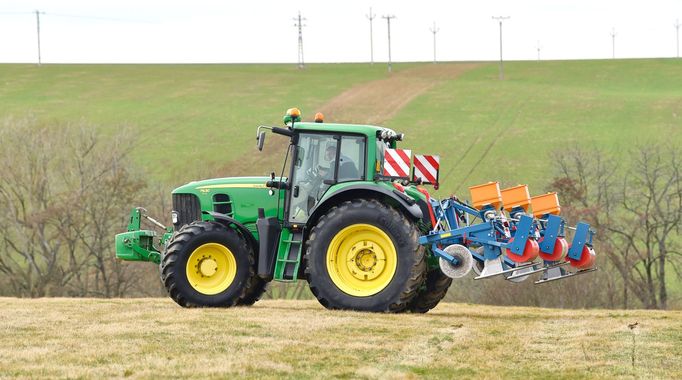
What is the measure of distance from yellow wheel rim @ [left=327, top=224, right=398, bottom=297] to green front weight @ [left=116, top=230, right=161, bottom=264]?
3.25 metres

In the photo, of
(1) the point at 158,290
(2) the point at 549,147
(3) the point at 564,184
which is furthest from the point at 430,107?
(1) the point at 158,290

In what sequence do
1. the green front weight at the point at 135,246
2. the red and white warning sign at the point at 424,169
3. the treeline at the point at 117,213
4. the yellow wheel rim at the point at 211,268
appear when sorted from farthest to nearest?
the treeline at the point at 117,213 → the green front weight at the point at 135,246 → the red and white warning sign at the point at 424,169 → the yellow wheel rim at the point at 211,268

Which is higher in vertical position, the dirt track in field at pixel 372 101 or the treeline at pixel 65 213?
the dirt track in field at pixel 372 101

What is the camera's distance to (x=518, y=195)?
1591cm

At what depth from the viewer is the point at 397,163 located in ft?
52.9

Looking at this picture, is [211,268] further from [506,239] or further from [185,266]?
[506,239]

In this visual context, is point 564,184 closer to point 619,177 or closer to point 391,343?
point 619,177

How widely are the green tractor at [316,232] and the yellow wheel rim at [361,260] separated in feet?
0.04

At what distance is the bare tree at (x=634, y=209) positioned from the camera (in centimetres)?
3994

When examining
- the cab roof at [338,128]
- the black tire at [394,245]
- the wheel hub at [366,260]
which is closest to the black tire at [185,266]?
the black tire at [394,245]

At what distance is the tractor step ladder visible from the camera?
16.2 m

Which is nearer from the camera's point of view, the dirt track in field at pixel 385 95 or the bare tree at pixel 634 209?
the bare tree at pixel 634 209

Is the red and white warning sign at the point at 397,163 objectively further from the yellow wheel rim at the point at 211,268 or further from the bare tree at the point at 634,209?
the bare tree at the point at 634,209

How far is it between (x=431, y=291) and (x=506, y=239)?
210 cm
